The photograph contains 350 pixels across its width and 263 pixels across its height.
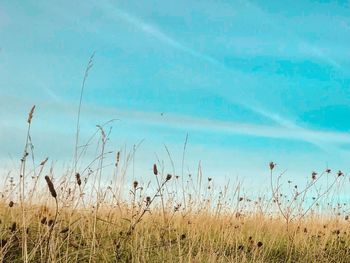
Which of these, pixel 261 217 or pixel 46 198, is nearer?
pixel 46 198

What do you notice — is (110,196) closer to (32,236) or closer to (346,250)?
(32,236)

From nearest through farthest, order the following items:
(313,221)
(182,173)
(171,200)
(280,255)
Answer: (280,255)
(182,173)
(171,200)
(313,221)

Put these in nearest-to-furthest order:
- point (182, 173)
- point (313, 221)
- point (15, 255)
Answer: point (15, 255) → point (182, 173) → point (313, 221)

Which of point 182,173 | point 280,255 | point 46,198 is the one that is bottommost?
point 280,255

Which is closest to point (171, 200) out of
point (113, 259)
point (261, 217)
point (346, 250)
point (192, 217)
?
point (192, 217)

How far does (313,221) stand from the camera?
997 cm

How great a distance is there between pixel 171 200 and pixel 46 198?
235cm

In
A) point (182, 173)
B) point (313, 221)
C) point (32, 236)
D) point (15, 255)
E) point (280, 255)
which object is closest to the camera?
point (15, 255)

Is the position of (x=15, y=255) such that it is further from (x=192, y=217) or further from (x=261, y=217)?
(x=261, y=217)

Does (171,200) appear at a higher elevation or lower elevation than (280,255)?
higher

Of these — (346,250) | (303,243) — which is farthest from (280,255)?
(346,250)

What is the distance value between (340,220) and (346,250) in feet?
8.91

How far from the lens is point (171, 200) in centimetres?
831

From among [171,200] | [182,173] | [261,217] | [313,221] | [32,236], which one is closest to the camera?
[32,236]
